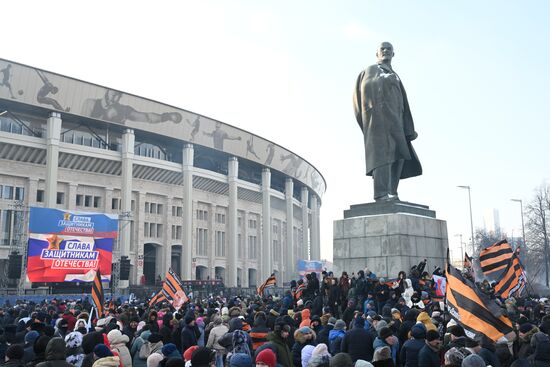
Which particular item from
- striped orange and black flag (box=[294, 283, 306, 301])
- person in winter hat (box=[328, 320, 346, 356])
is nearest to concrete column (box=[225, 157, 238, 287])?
striped orange and black flag (box=[294, 283, 306, 301])

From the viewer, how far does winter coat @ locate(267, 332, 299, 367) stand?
6.99m

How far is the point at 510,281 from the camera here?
12.8 m

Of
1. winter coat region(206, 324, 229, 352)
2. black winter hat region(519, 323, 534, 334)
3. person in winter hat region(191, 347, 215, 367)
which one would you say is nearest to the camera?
person in winter hat region(191, 347, 215, 367)

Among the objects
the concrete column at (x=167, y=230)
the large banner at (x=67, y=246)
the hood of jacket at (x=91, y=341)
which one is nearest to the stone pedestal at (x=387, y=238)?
the hood of jacket at (x=91, y=341)

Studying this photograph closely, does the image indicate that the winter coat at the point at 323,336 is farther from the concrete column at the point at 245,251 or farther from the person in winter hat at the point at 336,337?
the concrete column at the point at 245,251

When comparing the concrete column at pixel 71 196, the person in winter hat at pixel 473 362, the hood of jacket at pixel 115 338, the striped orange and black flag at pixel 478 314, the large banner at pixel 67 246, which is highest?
the concrete column at pixel 71 196

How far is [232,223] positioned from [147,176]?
35.2 ft

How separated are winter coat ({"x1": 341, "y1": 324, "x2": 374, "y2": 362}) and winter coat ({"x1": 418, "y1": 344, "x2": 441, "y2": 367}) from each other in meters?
1.67

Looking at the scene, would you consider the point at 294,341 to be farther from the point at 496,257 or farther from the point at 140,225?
the point at 140,225

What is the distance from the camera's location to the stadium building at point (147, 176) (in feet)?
147

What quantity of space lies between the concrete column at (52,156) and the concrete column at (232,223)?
19.5 meters

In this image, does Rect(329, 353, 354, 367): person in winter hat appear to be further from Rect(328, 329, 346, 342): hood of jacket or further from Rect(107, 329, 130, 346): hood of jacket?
Rect(107, 329, 130, 346): hood of jacket

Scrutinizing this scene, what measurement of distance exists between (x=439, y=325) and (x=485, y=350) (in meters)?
3.12

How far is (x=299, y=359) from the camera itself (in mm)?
7793
